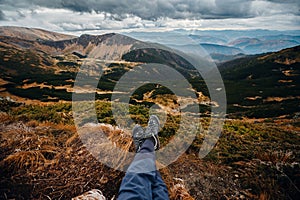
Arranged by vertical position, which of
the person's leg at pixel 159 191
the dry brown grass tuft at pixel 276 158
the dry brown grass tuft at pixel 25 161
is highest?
the person's leg at pixel 159 191

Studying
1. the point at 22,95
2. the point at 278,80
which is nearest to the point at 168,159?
the point at 22,95

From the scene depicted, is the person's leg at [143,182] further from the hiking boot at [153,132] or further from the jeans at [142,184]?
the hiking boot at [153,132]

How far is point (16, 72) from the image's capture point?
4592 inches

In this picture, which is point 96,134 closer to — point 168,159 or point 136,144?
point 136,144

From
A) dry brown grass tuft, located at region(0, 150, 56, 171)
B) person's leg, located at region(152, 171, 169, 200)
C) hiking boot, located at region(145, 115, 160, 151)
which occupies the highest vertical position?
person's leg, located at region(152, 171, 169, 200)

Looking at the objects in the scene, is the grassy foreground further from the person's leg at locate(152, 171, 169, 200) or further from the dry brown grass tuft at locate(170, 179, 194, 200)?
the person's leg at locate(152, 171, 169, 200)

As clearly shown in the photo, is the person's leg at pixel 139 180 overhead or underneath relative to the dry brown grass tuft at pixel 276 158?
overhead

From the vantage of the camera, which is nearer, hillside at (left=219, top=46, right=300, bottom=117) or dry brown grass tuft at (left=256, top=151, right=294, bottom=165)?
dry brown grass tuft at (left=256, top=151, right=294, bottom=165)

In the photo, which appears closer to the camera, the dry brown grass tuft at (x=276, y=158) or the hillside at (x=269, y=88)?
the dry brown grass tuft at (x=276, y=158)

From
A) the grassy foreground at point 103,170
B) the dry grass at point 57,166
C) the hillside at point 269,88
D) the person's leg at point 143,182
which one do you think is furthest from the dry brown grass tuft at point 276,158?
the hillside at point 269,88

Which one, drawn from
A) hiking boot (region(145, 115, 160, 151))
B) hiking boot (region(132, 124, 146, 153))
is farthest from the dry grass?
hiking boot (region(145, 115, 160, 151))

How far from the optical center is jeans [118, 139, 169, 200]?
10.7 feet

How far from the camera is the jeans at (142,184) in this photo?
10.7 ft

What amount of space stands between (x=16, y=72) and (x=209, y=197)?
134 meters
